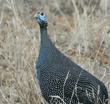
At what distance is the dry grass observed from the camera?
1.80 metres

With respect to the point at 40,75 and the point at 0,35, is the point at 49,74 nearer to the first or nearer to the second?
the point at 40,75

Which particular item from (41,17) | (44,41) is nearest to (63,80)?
(44,41)

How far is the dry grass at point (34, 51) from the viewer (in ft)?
5.90

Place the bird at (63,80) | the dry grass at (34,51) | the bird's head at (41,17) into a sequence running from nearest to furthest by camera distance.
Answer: the bird at (63,80), the bird's head at (41,17), the dry grass at (34,51)

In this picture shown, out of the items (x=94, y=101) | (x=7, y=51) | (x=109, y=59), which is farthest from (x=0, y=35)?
(x=94, y=101)

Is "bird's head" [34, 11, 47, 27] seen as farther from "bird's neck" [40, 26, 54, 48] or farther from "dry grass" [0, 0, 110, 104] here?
"dry grass" [0, 0, 110, 104]

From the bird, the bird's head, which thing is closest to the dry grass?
the bird

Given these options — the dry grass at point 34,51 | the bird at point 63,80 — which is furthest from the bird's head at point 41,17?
the dry grass at point 34,51

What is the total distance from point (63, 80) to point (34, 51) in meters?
1.06

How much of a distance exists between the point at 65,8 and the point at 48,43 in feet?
9.15

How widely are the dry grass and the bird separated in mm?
148

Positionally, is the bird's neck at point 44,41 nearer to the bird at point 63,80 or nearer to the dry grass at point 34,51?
the bird at point 63,80

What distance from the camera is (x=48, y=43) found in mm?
1558

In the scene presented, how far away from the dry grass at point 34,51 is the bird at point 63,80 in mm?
148
